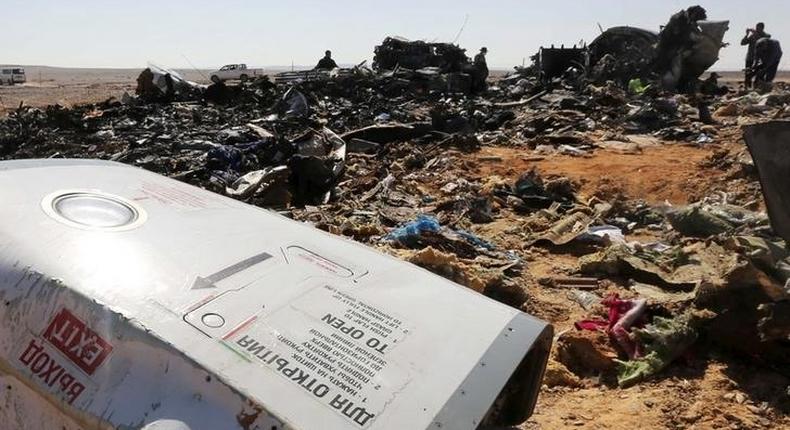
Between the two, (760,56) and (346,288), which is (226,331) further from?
(760,56)

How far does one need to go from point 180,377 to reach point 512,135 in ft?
40.4

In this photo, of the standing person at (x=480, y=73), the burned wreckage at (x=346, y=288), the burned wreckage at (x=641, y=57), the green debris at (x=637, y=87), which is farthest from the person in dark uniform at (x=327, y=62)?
the burned wreckage at (x=346, y=288)

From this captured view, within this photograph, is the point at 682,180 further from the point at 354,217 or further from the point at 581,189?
the point at 354,217

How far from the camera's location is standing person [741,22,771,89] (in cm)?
1727

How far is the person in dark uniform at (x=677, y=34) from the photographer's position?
714 inches

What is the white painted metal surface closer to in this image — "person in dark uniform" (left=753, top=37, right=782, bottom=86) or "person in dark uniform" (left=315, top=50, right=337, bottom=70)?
"person in dark uniform" (left=753, top=37, right=782, bottom=86)

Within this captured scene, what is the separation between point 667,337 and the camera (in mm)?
3699

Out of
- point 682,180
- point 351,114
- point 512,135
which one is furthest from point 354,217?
point 351,114

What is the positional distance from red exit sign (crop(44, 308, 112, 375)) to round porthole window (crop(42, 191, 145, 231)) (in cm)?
43

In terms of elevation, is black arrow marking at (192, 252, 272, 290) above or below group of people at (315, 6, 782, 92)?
below

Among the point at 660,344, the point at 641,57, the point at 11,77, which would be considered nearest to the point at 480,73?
the point at 641,57

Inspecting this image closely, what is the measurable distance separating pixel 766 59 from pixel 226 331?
20.5 m

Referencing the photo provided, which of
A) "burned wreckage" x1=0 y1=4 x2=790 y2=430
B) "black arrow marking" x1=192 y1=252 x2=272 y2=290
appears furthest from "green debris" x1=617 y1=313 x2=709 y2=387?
"black arrow marking" x1=192 y1=252 x2=272 y2=290

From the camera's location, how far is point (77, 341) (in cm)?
165
